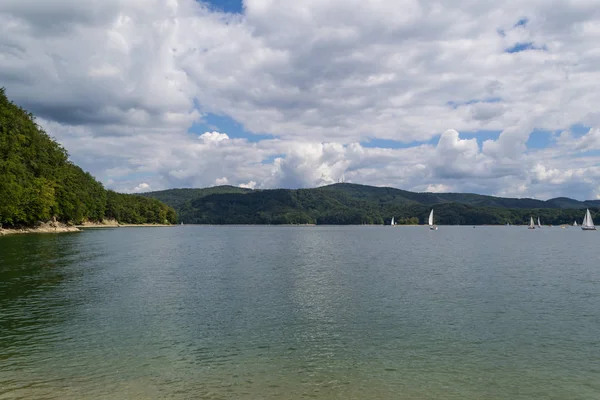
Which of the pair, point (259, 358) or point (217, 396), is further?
point (259, 358)

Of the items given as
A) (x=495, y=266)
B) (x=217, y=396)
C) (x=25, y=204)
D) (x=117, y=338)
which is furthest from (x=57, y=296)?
(x=25, y=204)

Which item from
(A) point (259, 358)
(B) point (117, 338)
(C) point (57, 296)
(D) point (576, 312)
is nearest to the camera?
(A) point (259, 358)

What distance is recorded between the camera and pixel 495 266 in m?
63.9

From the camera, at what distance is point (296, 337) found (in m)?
25.0

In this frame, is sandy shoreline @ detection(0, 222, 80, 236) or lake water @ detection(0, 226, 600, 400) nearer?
lake water @ detection(0, 226, 600, 400)

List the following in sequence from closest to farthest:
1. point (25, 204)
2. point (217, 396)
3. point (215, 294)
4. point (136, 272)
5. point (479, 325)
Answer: point (217, 396), point (479, 325), point (215, 294), point (136, 272), point (25, 204)

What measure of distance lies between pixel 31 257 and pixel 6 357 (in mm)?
52126

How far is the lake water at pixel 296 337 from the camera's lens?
697 inches

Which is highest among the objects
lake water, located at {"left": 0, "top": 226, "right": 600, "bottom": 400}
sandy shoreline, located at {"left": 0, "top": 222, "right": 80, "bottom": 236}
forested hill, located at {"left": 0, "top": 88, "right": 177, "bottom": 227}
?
forested hill, located at {"left": 0, "top": 88, "right": 177, "bottom": 227}

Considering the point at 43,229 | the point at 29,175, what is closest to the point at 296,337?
the point at 29,175

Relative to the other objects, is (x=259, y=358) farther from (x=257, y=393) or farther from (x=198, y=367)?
(x=257, y=393)

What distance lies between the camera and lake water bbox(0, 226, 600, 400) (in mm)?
17703

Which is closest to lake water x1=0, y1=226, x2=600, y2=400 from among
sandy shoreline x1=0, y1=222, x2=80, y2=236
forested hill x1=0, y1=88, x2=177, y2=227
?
forested hill x1=0, y1=88, x2=177, y2=227

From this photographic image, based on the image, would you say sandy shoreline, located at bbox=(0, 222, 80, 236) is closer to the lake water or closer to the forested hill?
the forested hill
